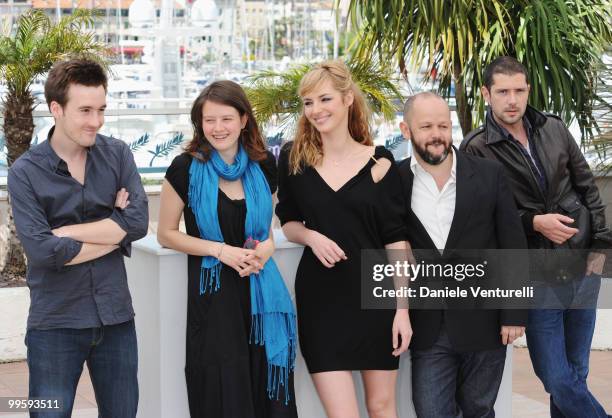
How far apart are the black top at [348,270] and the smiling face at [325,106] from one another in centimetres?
19

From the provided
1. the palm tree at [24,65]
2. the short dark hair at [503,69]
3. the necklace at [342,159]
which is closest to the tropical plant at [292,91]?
the palm tree at [24,65]

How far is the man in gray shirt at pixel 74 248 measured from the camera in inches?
141

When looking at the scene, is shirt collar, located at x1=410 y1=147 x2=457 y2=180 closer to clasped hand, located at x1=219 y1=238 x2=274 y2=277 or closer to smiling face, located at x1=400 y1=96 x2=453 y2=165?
smiling face, located at x1=400 y1=96 x2=453 y2=165

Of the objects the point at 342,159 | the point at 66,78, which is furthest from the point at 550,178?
the point at 66,78

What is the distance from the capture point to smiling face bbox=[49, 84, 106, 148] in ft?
11.8

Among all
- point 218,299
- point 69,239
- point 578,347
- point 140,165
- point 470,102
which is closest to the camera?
point 69,239

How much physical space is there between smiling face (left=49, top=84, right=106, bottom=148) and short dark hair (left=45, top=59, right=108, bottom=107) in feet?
0.05

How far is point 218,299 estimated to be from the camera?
3.91 meters

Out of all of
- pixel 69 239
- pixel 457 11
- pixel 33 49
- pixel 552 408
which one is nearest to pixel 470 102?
pixel 457 11

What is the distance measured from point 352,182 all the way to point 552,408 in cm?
168

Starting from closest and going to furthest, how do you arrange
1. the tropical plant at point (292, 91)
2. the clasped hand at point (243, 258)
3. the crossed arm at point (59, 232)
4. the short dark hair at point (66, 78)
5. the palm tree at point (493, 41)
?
the crossed arm at point (59, 232) < the short dark hair at point (66, 78) < the clasped hand at point (243, 258) < the palm tree at point (493, 41) < the tropical plant at point (292, 91)

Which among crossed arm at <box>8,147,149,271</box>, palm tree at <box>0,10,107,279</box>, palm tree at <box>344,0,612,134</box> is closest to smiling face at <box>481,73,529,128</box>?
crossed arm at <box>8,147,149,271</box>

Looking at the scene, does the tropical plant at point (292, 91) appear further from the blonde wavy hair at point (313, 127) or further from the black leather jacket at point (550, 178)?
the blonde wavy hair at point (313, 127)

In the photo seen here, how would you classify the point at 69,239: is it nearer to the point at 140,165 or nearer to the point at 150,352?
the point at 150,352
